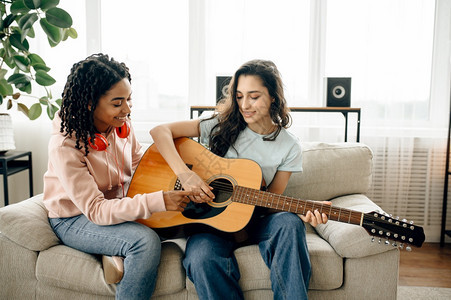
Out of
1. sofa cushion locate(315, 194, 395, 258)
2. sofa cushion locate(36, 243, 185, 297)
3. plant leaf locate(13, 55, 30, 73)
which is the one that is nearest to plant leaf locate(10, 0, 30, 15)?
plant leaf locate(13, 55, 30, 73)

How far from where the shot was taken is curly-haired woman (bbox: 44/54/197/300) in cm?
129

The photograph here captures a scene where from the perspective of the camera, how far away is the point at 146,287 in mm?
1262

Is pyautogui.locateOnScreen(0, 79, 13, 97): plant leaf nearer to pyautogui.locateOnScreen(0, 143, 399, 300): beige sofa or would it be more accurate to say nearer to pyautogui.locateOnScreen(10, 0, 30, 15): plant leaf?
pyautogui.locateOnScreen(10, 0, 30, 15): plant leaf

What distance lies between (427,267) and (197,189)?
64.6 inches

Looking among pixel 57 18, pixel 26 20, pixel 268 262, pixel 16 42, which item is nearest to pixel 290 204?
pixel 268 262

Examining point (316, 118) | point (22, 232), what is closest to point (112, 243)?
point (22, 232)

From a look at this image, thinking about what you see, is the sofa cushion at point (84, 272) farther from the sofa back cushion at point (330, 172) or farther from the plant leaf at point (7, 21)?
the plant leaf at point (7, 21)

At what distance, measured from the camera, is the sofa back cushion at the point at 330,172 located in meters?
1.87

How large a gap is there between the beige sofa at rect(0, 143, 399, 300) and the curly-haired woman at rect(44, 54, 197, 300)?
6 cm

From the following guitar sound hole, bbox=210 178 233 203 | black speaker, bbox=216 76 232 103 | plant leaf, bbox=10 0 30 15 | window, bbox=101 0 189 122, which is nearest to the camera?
guitar sound hole, bbox=210 178 233 203

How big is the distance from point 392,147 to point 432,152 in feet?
0.91

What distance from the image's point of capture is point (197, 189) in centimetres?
138

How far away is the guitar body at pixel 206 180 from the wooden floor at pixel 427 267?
1183 millimetres

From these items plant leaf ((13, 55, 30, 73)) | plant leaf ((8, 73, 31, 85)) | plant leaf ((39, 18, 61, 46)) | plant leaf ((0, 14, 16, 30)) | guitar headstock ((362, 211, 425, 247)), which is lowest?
guitar headstock ((362, 211, 425, 247))
